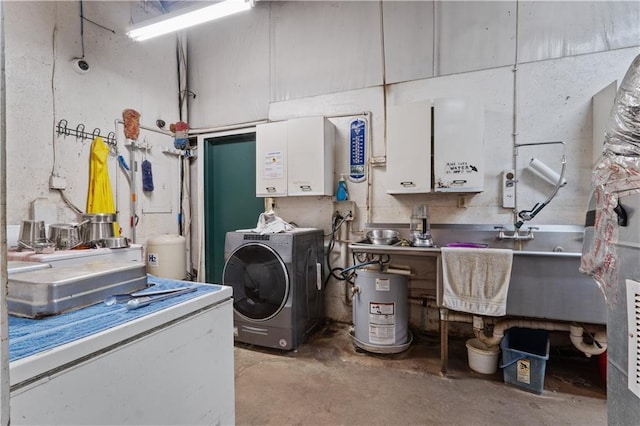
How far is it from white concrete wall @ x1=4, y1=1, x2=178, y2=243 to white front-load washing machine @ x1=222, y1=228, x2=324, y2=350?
1.52 meters

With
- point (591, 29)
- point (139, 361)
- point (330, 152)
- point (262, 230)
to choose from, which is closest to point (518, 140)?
point (591, 29)

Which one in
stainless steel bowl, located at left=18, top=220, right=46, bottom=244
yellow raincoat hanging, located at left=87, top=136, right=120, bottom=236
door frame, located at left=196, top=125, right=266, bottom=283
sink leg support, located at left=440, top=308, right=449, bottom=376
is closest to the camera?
stainless steel bowl, located at left=18, top=220, right=46, bottom=244

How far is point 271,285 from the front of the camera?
239 cm

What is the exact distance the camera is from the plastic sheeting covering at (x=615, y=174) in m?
0.95

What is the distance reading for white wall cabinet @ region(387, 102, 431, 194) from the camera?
7.97 feet

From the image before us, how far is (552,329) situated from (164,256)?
3.55 meters

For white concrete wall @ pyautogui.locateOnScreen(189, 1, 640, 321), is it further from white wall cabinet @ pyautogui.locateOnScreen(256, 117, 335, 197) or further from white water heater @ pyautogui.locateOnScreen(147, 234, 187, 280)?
white water heater @ pyautogui.locateOnScreen(147, 234, 187, 280)

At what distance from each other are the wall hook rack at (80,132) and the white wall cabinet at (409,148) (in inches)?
110

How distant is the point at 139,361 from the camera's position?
700mm

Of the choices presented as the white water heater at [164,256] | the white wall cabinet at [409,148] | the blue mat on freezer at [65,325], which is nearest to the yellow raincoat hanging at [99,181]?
the white water heater at [164,256]

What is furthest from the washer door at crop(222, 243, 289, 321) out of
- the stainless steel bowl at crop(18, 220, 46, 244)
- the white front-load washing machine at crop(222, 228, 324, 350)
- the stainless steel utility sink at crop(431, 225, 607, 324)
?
the stainless steel utility sink at crop(431, 225, 607, 324)

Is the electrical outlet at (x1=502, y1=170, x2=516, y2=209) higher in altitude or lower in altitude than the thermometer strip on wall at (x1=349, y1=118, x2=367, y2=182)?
lower

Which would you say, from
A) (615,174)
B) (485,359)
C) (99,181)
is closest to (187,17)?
(99,181)

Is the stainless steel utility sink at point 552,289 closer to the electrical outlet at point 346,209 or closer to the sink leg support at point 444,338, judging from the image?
the sink leg support at point 444,338
